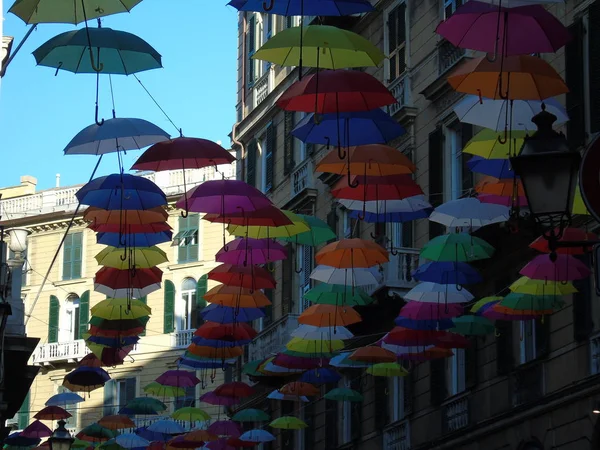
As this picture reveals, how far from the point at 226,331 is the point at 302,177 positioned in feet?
35.1

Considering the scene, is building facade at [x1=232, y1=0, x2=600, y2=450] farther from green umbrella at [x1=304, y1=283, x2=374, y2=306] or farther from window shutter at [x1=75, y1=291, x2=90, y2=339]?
window shutter at [x1=75, y1=291, x2=90, y2=339]

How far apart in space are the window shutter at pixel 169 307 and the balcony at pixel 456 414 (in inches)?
986

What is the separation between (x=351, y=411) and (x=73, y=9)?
64.2ft

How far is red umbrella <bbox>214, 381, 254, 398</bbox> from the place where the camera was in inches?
1233

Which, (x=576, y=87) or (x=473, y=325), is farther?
(x=473, y=325)

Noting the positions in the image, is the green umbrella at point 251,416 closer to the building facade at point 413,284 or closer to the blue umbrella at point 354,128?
the building facade at point 413,284

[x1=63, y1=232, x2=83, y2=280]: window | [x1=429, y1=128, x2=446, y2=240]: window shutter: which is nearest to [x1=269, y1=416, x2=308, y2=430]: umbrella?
[x1=429, y1=128, x2=446, y2=240]: window shutter

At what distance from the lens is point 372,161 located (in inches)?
666

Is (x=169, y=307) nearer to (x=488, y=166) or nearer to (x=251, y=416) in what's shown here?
(x=251, y=416)

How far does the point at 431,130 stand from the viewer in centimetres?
2877

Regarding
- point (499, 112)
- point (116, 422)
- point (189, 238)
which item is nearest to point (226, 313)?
point (499, 112)

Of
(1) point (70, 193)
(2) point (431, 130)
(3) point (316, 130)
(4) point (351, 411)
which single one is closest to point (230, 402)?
(4) point (351, 411)

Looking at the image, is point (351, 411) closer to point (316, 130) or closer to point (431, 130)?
point (431, 130)

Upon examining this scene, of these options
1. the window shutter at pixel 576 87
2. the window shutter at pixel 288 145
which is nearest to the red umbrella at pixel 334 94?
the window shutter at pixel 576 87
